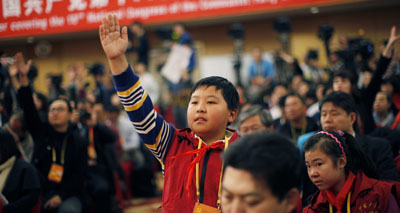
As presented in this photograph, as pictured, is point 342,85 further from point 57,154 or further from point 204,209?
point 57,154

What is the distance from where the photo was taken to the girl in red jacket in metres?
2.13

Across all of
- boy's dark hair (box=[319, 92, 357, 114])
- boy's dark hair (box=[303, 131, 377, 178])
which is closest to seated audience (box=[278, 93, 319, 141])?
boy's dark hair (box=[319, 92, 357, 114])

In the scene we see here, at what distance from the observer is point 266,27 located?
999 cm

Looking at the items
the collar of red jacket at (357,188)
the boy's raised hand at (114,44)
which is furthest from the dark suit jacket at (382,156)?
the boy's raised hand at (114,44)

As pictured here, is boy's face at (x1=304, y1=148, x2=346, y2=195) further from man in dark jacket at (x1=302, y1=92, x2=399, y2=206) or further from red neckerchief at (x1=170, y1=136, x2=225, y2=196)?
red neckerchief at (x1=170, y1=136, x2=225, y2=196)

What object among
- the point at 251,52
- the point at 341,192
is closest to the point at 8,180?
the point at 341,192

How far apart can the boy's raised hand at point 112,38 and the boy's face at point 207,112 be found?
0.40 meters

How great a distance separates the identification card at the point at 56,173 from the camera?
379 cm

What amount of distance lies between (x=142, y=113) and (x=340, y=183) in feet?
3.49

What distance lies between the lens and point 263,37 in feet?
33.0

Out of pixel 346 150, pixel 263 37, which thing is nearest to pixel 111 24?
pixel 346 150

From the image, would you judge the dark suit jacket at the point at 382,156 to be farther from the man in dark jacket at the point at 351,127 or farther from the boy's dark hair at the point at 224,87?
the boy's dark hair at the point at 224,87

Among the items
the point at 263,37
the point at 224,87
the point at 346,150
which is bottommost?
the point at 346,150

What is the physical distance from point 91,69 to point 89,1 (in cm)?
118
